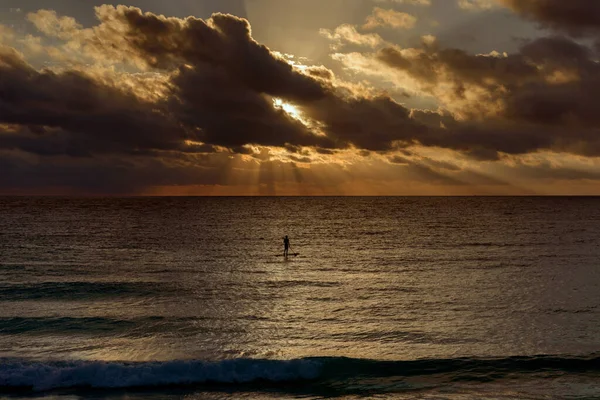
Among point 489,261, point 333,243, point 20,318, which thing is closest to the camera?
point 20,318

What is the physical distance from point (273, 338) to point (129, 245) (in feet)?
159

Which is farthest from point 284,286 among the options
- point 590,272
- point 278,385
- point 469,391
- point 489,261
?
point 590,272

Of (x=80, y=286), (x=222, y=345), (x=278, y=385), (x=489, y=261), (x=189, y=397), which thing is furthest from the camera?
(x=489, y=261)

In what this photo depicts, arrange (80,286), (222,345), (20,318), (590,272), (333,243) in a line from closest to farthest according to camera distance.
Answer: (222,345) → (20,318) → (80,286) → (590,272) → (333,243)

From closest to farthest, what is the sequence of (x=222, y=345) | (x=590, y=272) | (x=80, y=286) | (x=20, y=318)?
(x=222, y=345)
(x=20, y=318)
(x=80, y=286)
(x=590, y=272)

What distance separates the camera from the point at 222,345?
2438cm

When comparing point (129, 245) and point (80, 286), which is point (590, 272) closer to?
point (80, 286)

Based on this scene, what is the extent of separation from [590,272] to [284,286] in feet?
93.7

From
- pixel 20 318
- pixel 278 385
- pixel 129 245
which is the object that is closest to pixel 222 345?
pixel 278 385

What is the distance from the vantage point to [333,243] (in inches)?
2872

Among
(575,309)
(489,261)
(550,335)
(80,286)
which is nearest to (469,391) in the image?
(550,335)

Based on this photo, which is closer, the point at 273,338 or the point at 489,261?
the point at 273,338

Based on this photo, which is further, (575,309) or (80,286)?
(80,286)

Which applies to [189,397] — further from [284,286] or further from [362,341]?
[284,286]
